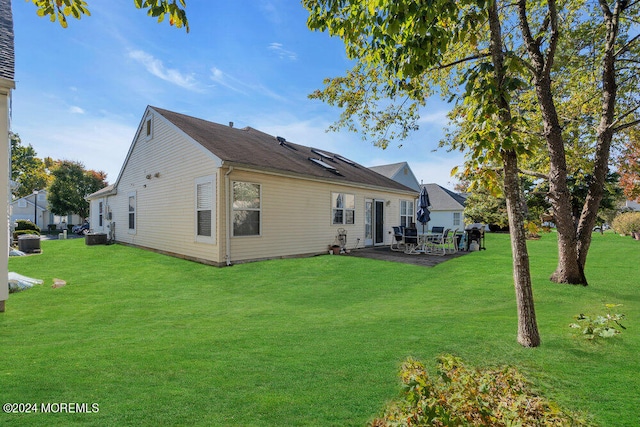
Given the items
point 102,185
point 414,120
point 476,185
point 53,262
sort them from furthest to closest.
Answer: point 102,185 → point 53,262 → point 414,120 → point 476,185

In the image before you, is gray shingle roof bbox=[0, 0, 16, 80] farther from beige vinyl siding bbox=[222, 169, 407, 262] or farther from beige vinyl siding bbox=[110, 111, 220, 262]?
beige vinyl siding bbox=[222, 169, 407, 262]

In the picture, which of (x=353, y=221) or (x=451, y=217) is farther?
(x=451, y=217)

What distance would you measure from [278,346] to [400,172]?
2565 centimetres

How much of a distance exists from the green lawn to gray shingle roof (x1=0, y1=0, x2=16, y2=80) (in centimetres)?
394

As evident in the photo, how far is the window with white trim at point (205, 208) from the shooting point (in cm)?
989

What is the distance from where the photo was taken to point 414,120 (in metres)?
7.75

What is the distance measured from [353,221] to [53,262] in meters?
11.0

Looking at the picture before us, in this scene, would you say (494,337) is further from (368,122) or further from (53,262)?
(53,262)

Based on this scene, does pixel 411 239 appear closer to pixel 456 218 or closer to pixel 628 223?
pixel 628 223

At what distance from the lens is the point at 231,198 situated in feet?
32.3

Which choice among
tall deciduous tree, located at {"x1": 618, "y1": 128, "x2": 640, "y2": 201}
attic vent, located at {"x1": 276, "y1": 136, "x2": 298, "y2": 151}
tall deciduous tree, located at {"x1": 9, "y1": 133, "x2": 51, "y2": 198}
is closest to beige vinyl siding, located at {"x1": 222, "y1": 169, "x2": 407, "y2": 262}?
attic vent, located at {"x1": 276, "y1": 136, "x2": 298, "y2": 151}

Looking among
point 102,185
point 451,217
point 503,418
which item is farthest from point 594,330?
point 102,185

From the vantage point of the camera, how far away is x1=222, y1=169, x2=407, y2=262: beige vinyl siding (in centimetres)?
1049

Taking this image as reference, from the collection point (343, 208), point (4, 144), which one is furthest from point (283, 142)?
point (4, 144)
